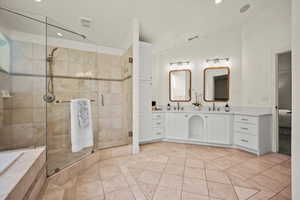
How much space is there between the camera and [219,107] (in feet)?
10.9

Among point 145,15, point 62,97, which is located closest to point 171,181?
point 62,97

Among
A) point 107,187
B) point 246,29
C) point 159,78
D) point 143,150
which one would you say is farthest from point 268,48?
point 107,187

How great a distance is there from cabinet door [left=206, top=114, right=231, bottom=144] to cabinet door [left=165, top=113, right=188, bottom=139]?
0.51m

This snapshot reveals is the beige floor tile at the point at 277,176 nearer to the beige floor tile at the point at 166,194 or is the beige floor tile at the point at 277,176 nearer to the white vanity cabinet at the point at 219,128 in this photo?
the white vanity cabinet at the point at 219,128

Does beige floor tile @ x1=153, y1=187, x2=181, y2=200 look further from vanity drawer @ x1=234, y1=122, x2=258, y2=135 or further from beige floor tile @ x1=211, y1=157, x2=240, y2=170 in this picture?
vanity drawer @ x1=234, y1=122, x2=258, y2=135

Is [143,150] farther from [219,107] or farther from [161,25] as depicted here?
[161,25]

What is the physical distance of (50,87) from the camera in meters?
2.38

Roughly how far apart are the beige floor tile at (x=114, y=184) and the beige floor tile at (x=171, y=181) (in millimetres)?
461

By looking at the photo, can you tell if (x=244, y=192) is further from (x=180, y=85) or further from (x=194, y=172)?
(x=180, y=85)

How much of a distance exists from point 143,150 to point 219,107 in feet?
7.21

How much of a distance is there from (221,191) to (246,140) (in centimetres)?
162

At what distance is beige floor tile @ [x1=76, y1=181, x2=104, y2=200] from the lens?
1.36 m

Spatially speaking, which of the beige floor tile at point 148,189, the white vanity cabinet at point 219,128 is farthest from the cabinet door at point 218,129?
the beige floor tile at point 148,189

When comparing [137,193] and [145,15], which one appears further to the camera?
[145,15]
